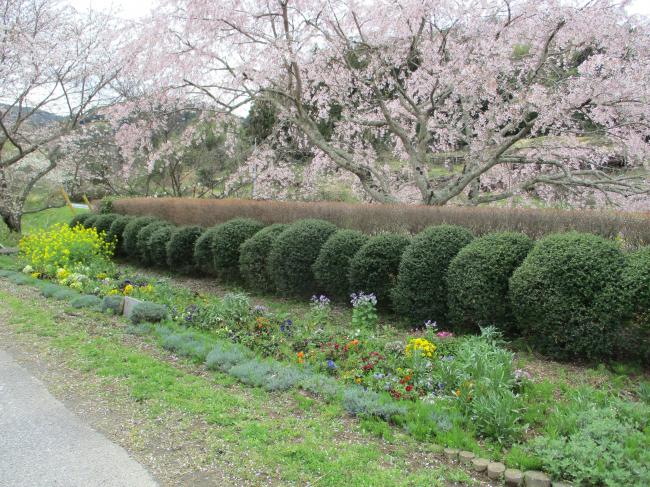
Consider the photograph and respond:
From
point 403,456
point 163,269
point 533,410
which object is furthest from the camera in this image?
point 163,269

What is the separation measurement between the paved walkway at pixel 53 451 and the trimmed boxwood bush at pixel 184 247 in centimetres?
575

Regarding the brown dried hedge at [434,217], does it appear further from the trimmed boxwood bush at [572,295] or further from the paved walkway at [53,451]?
the paved walkway at [53,451]

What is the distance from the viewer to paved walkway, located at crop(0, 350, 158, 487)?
2.83 m

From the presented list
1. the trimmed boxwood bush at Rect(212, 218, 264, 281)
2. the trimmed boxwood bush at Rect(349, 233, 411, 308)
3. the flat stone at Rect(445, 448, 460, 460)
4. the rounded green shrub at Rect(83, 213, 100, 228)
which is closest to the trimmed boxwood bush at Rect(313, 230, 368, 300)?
the trimmed boxwood bush at Rect(349, 233, 411, 308)

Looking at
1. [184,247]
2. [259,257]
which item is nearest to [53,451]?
[259,257]

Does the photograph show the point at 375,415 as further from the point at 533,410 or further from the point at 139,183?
the point at 139,183

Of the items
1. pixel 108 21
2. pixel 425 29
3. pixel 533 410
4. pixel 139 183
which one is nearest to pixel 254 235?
pixel 425 29

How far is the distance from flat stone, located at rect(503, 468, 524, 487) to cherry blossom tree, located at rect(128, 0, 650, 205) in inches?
237

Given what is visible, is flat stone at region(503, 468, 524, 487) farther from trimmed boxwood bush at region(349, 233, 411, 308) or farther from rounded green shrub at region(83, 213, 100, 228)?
rounded green shrub at region(83, 213, 100, 228)

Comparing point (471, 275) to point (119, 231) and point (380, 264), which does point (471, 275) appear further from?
point (119, 231)

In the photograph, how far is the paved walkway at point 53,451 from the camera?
2832 mm

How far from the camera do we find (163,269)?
1077 centimetres

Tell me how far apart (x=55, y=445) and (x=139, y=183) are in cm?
1957

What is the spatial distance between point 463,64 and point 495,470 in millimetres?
6772
